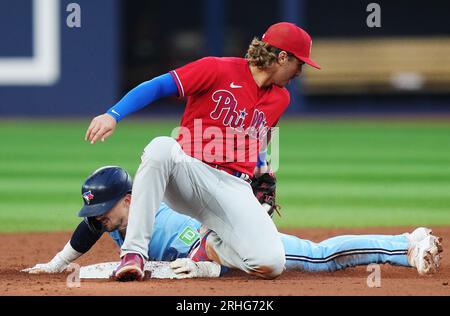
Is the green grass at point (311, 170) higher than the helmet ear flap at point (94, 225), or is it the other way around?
the helmet ear flap at point (94, 225)

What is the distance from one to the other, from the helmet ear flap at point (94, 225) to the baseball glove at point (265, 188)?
947 millimetres

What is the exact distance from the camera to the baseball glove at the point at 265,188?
18.0 feet

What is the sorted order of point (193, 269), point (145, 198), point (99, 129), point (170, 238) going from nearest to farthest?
1. point (99, 129)
2. point (145, 198)
3. point (193, 269)
4. point (170, 238)

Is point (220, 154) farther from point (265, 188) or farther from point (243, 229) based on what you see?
point (265, 188)

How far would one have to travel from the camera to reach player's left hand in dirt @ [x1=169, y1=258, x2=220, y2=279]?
16.3 ft

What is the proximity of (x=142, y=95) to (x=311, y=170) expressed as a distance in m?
6.54

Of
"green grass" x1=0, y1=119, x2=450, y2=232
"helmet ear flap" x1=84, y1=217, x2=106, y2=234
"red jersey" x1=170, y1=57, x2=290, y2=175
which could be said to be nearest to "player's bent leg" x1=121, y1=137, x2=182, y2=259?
"red jersey" x1=170, y1=57, x2=290, y2=175

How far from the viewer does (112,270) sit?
517cm

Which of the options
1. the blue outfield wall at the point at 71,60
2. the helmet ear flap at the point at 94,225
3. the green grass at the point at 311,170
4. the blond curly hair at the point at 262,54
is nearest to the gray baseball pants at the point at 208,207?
the helmet ear flap at the point at 94,225

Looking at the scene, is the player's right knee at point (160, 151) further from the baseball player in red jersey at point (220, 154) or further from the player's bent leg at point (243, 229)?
the player's bent leg at point (243, 229)

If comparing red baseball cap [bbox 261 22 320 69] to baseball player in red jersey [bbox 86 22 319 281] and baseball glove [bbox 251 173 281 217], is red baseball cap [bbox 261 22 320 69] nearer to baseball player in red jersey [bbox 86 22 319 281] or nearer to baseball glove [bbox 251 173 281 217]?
baseball player in red jersey [bbox 86 22 319 281]

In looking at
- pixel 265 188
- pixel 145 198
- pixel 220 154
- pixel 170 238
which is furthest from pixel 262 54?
pixel 170 238

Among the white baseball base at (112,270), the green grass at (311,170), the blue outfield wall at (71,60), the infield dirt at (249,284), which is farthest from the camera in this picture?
the blue outfield wall at (71,60)
